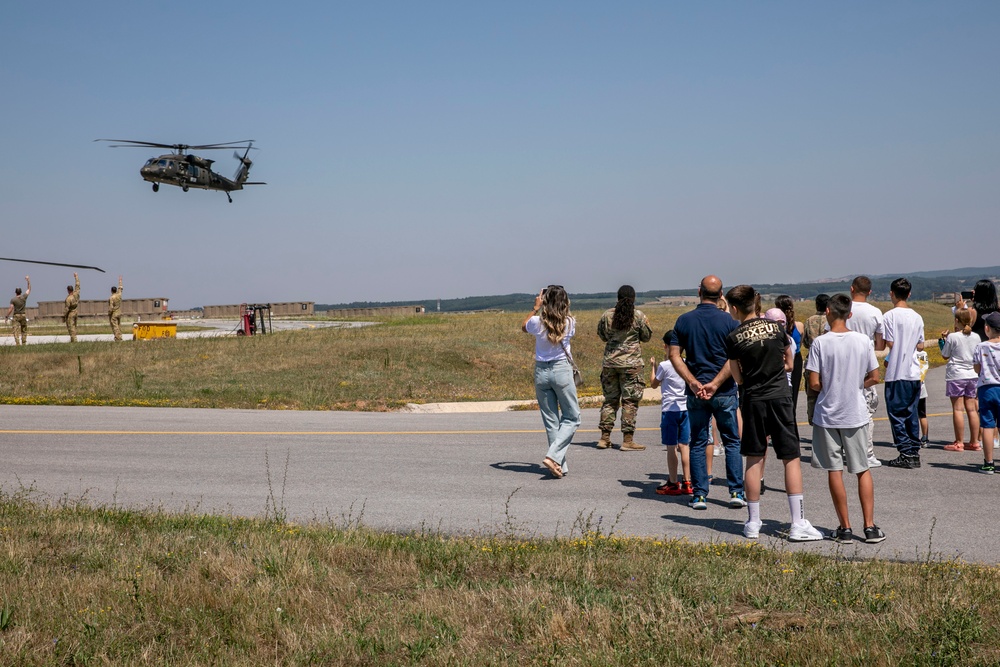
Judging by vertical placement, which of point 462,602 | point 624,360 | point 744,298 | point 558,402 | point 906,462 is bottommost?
point 906,462

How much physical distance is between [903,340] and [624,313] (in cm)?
341

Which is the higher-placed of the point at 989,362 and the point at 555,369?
the point at 555,369

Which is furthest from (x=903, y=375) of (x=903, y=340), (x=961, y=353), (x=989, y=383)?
(x=961, y=353)

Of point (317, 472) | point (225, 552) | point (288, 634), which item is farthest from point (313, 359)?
point (288, 634)

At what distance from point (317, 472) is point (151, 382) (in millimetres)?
12297

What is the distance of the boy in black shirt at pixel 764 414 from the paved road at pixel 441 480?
27 centimetres

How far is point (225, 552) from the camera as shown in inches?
237

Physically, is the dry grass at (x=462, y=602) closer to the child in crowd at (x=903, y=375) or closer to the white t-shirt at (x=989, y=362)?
the child in crowd at (x=903, y=375)

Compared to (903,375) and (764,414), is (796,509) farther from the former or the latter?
(903,375)

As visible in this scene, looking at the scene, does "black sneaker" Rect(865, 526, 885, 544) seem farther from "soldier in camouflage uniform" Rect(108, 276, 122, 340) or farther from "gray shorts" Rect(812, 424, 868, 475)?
"soldier in camouflage uniform" Rect(108, 276, 122, 340)

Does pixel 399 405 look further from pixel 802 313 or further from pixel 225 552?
pixel 802 313

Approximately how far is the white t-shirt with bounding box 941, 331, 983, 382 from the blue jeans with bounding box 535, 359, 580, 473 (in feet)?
17.9

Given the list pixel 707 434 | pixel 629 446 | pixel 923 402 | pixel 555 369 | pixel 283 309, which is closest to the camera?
pixel 707 434

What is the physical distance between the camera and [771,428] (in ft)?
23.1
